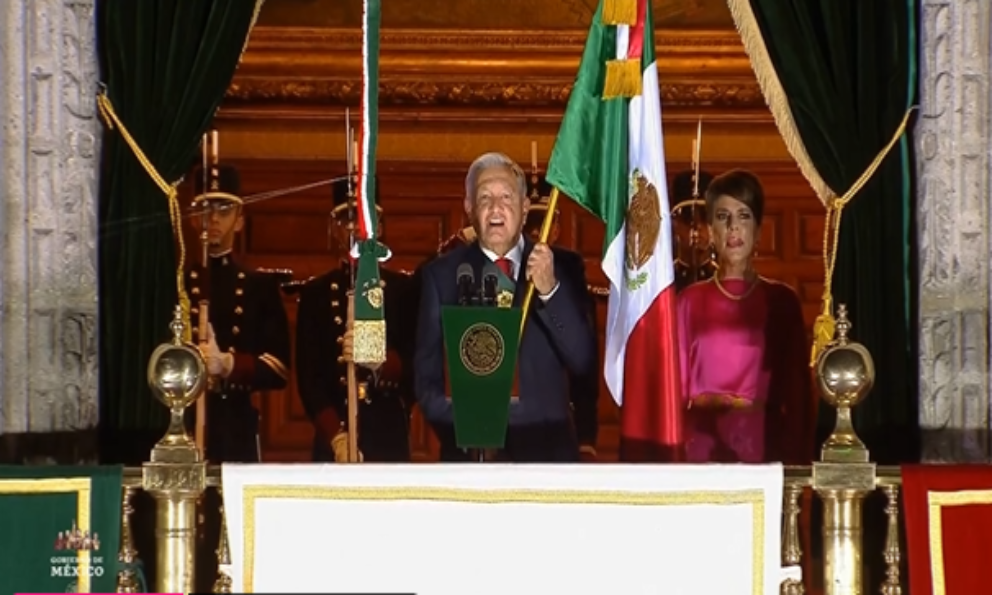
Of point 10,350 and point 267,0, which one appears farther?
point 267,0

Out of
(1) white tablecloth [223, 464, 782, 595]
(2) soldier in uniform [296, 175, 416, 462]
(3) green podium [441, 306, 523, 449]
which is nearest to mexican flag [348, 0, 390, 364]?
(3) green podium [441, 306, 523, 449]

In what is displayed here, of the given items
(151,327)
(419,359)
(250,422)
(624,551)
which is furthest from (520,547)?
(250,422)

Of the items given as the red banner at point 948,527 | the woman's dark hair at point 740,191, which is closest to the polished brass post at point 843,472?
the red banner at point 948,527

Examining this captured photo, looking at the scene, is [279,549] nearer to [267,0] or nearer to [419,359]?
[419,359]

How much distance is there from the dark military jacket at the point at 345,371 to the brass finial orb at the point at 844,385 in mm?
2123

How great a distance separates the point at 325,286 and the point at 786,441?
1.90m

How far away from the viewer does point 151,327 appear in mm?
6996

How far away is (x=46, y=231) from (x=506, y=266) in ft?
5.03

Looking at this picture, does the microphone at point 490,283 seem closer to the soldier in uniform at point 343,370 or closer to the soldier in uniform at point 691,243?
the soldier in uniform at point 343,370

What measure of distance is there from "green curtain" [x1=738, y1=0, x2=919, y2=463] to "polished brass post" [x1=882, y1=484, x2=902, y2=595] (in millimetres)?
624

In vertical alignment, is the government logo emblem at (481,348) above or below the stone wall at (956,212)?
below

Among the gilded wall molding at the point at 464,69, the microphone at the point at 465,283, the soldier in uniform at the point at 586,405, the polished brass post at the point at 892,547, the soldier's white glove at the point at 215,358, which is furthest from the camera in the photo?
the gilded wall molding at the point at 464,69

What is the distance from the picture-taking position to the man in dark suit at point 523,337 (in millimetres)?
7051

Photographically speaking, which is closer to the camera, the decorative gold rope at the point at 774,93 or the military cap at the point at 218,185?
the decorative gold rope at the point at 774,93
